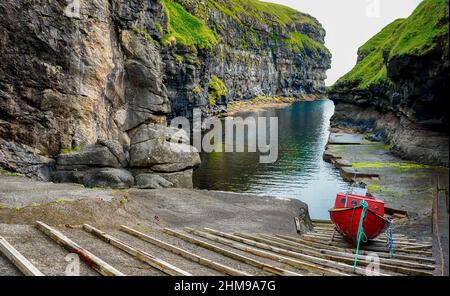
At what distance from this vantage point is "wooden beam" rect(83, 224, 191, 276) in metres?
12.6

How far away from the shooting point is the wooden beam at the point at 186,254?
43.3 feet

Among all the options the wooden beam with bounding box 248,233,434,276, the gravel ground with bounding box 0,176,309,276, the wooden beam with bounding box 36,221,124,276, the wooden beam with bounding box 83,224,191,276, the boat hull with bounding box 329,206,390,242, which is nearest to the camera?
the wooden beam with bounding box 36,221,124,276

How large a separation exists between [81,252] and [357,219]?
600 inches

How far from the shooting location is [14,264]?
41.5 ft

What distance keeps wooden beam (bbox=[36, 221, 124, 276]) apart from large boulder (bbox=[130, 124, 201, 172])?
87.8 ft

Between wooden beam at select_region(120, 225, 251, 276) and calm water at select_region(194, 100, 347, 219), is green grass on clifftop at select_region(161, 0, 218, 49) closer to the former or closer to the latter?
calm water at select_region(194, 100, 347, 219)

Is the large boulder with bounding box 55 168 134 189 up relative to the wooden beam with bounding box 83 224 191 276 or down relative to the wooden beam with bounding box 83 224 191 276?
up

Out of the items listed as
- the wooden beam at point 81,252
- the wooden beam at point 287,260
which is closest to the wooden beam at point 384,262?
the wooden beam at point 287,260

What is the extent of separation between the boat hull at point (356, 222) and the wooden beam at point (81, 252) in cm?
1479

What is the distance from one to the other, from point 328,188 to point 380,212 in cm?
3211

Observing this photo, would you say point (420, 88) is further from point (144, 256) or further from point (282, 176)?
point (144, 256)

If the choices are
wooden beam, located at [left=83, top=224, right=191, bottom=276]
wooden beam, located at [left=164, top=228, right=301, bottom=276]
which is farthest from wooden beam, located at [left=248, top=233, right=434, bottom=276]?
wooden beam, located at [left=83, top=224, right=191, bottom=276]

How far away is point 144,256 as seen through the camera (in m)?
14.1
